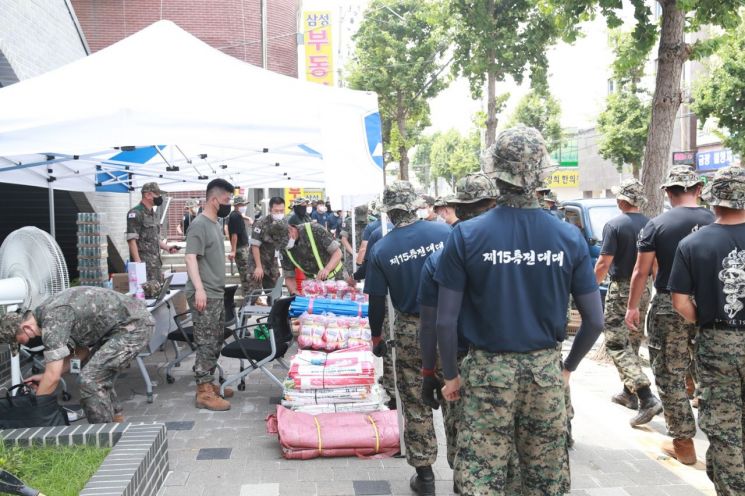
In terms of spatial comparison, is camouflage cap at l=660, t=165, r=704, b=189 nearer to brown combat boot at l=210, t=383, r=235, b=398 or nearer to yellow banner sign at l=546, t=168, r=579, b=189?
brown combat boot at l=210, t=383, r=235, b=398

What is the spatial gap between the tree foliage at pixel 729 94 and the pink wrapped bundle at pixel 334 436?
17.4 meters

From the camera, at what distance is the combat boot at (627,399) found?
6.10 meters

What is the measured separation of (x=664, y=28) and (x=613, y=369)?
4181 millimetres

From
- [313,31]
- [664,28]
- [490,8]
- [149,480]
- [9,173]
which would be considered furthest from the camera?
[313,31]

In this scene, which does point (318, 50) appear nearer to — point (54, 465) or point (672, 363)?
point (672, 363)

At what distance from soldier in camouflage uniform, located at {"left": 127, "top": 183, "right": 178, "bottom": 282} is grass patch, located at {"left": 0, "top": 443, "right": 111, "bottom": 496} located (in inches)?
186

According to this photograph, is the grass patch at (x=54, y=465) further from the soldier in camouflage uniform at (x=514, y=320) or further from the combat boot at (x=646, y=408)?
the combat boot at (x=646, y=408)

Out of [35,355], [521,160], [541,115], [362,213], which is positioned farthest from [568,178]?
[521,160]

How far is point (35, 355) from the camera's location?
612 cm

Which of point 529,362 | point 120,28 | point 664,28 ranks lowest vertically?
point 529,362

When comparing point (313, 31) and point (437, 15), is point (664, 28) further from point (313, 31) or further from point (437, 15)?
point (313, 31)

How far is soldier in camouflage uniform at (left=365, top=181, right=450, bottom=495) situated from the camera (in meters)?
4.07

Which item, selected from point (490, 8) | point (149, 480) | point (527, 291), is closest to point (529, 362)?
point (527, 291)

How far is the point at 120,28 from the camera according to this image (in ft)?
75.4
